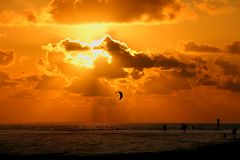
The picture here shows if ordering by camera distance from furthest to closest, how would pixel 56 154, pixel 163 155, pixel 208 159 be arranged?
1. pixel 56 154
2. pixel 163 155
3. pixel 208 159

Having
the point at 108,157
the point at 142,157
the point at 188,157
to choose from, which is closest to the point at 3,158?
the point at 108,157

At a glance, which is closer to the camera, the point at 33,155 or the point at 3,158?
the point at 3,158

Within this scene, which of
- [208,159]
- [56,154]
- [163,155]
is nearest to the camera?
[208,159]

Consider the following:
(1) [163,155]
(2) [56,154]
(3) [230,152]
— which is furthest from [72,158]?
(3) [230,152]

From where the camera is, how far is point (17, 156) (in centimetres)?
5153

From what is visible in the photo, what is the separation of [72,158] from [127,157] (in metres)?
6.00

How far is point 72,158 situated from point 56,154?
5.24 metres

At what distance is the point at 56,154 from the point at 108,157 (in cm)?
776

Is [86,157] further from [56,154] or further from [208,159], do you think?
[208,159]

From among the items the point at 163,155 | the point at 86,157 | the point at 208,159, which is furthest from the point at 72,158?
the point at 208,159

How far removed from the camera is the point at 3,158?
1967 inches

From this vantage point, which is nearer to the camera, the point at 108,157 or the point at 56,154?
the point at 108,157

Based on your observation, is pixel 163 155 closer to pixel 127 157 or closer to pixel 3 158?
pixel 127 157

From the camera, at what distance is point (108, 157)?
50031mm
